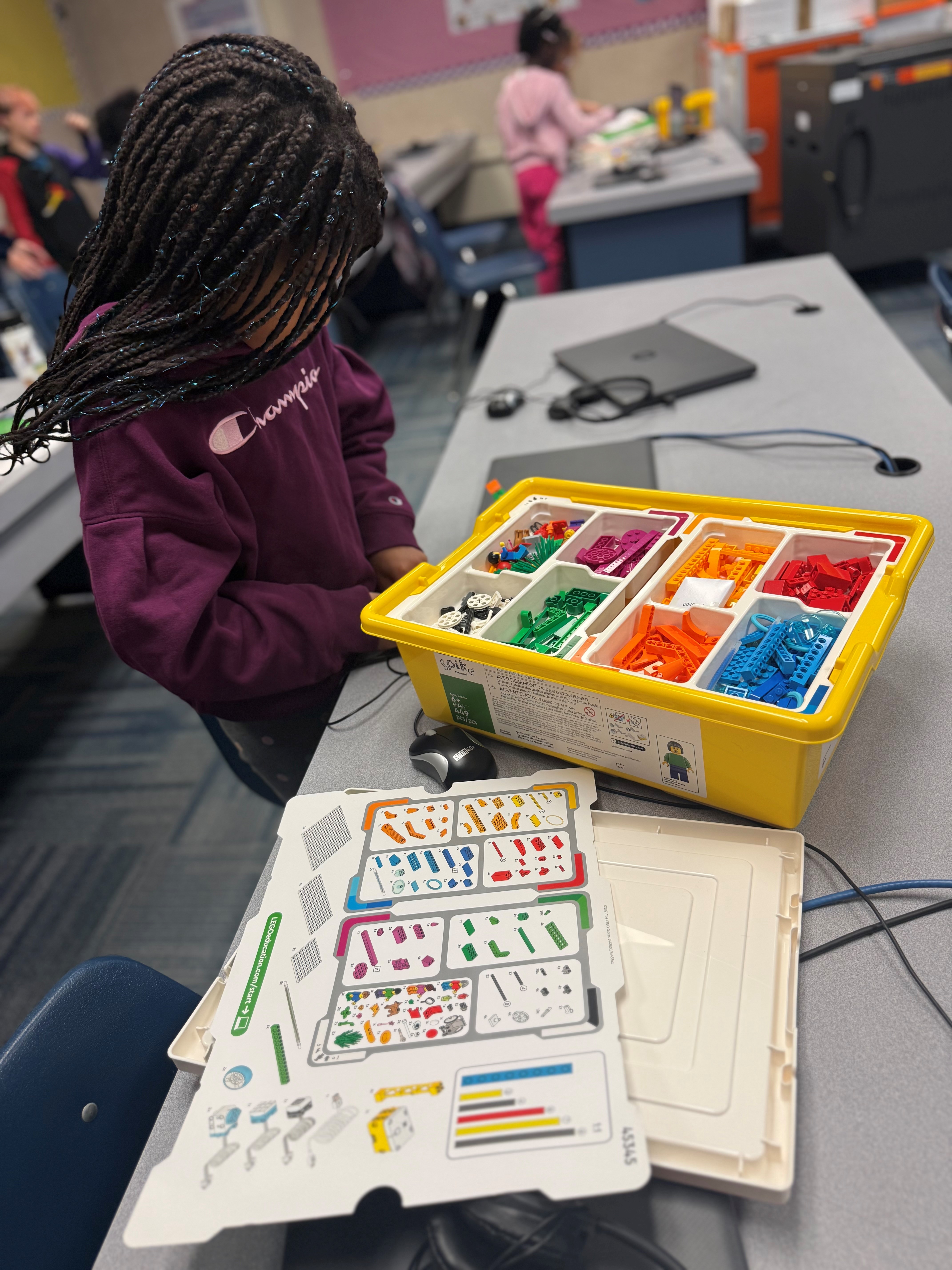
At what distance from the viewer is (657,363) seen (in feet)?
4.74

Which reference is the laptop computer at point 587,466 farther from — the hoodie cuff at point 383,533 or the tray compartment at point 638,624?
the tray compartment at point 638,624

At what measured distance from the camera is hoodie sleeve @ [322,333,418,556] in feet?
3.36

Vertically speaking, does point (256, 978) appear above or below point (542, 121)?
below

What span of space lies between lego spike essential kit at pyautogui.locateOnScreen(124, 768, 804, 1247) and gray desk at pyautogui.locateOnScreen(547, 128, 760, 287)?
2.21 meters

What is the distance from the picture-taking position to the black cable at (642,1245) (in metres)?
0.43

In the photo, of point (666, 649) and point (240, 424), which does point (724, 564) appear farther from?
point (240, 424)

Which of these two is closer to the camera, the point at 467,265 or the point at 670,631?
the point at 670,631

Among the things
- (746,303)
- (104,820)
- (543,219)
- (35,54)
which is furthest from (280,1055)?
(35,54)

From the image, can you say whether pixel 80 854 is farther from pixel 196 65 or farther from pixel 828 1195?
pixel 828 1195

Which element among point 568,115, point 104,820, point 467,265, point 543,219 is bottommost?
point 104,820

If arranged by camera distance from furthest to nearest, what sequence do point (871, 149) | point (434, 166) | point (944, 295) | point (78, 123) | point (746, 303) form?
point (434, 166), point (78, 123), point (871, 149), point (746, 303), point (944, 295)

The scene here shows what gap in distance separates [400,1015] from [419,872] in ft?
0.38

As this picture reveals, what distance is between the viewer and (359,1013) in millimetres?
528

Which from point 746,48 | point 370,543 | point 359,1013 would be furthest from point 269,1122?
point 746,48
